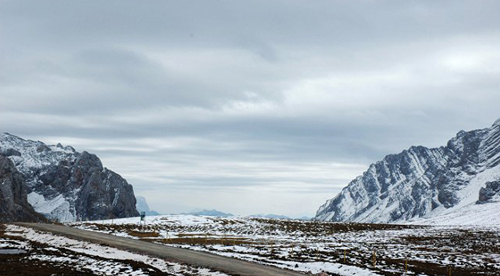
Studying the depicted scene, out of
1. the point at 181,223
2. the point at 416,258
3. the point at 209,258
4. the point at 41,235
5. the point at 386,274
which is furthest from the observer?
the point at 181,223

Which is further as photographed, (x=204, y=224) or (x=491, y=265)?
(x=204, y=224)

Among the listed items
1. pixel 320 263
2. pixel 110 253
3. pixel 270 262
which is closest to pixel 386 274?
pixel 320 263

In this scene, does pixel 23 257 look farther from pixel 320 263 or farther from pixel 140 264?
pixel 320 263

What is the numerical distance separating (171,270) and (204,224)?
253ft

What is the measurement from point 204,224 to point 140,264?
74.9 metres

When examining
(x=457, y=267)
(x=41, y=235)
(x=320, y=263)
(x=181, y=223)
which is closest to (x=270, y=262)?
(x=320, y=263)

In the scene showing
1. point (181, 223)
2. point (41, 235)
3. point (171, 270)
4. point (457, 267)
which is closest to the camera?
point (171, 270)

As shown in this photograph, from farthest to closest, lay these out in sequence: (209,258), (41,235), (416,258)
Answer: (41,235)
(416,258)
(209,258)

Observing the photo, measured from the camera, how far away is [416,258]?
5144cm

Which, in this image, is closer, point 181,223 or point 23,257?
point 23,257

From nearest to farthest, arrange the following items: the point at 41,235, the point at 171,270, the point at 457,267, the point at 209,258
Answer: the point at 171,270
the point at 209,258
the point at 457,267
the point at 41,235

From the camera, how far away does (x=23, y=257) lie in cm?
3794

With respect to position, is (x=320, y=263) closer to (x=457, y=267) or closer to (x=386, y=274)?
(x=386, y=274)

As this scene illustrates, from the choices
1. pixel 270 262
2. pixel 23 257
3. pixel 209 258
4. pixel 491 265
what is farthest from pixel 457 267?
pixel 23 257
